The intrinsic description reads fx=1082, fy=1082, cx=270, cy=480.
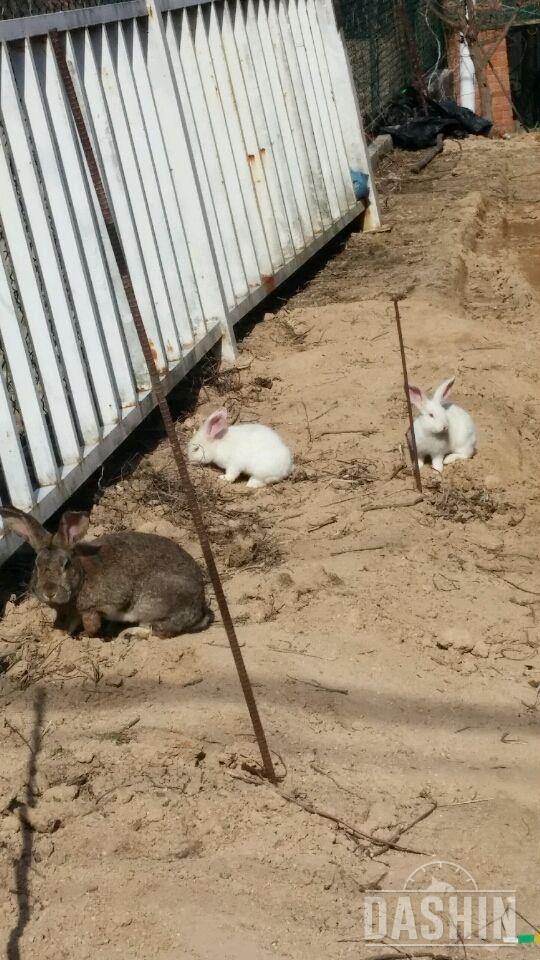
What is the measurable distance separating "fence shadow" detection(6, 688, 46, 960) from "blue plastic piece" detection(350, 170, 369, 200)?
26.6 ft

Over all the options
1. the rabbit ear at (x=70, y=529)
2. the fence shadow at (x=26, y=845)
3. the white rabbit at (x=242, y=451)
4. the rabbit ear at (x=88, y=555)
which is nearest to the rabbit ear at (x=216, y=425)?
the white rabbit at (x=242, y=451)

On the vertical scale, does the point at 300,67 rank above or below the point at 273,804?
above

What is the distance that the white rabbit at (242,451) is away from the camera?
6164 mm

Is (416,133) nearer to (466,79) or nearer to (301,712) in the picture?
(466,79)

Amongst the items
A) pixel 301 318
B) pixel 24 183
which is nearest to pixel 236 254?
pixel 301 318

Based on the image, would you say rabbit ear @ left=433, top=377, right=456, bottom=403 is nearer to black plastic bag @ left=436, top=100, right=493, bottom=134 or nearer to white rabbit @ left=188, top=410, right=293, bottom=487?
white rabbit @ left=188, top=410, right=293, bottom=487

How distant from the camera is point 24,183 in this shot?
5234 millimetres

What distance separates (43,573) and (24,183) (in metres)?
2.04

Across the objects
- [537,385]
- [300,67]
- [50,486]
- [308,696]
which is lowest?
[537,385]

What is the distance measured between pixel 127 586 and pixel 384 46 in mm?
13882

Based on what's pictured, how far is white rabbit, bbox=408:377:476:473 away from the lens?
→ 621cm

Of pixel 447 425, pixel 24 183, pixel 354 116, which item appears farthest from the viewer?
pixel 354 116

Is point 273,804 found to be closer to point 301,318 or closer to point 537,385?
point 537,385

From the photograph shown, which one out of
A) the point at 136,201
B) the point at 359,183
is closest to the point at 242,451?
the point at 136,201
